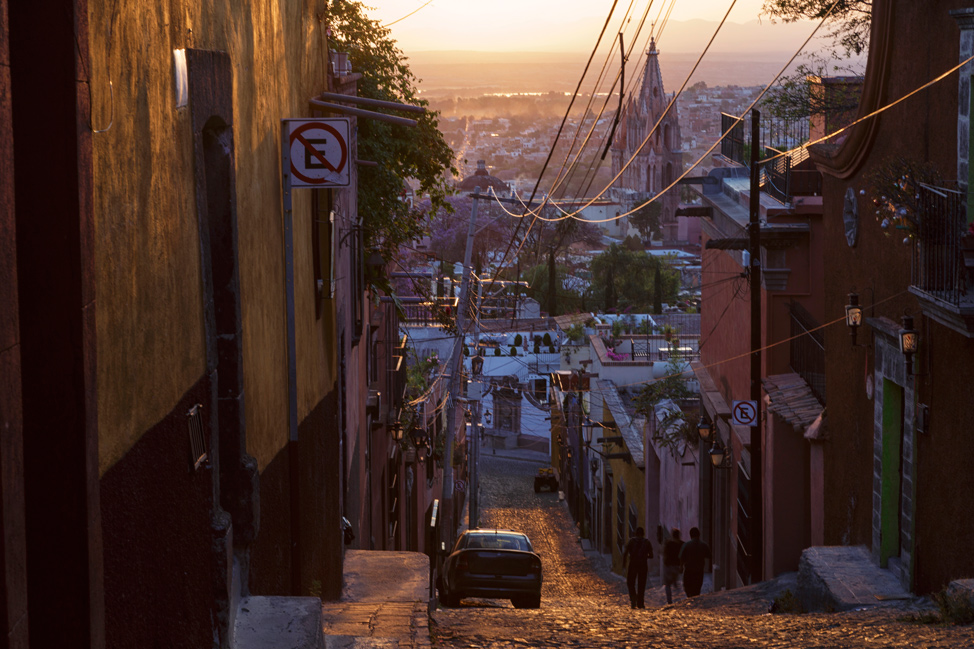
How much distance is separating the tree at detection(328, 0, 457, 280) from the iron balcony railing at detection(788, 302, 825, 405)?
20.9 ft

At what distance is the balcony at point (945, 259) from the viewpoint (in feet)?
27.1

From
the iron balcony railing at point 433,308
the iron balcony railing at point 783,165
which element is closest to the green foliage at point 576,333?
the iron balcony railing at point 433,308

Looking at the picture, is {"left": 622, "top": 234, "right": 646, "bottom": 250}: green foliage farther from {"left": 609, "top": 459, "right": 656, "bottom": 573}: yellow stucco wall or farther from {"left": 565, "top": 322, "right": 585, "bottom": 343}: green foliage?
{"left": 609, "top": 459, "right": 656, "bottom": 573}: yellow stucco wall

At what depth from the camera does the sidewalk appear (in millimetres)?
7035

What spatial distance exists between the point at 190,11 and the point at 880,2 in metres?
8.67

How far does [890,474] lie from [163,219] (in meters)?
9.47

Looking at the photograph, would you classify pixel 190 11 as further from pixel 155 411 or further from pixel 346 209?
pixel 346 209

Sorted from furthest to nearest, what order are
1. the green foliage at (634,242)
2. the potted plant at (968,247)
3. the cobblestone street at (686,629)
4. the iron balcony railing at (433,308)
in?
the green foliage at (634,242) < the iron balcony railing at (433,308) < the potted plant at (968,247) < the cobblestone street at (686,629)

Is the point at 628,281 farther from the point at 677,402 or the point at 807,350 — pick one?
the point at 807,350

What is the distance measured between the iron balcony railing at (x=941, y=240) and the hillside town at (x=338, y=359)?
0.03 m

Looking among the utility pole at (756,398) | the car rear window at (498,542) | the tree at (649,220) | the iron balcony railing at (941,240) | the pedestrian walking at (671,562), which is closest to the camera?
the iron balcony railing at (941,240)

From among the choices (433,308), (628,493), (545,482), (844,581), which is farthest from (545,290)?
(844,581)

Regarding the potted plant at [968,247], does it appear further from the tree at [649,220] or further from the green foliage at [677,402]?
the tree at [649,220]

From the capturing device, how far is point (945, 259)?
866 cm
